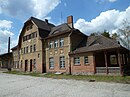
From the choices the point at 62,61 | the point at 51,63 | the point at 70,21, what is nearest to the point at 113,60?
the point at 62,61

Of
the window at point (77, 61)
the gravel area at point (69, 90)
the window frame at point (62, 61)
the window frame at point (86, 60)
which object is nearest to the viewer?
the gravel area at point (69, 90)

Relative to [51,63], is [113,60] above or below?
above

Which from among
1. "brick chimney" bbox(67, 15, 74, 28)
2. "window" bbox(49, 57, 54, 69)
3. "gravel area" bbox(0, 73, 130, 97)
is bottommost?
"gravel area" bbox(0, 73, 130, 97)

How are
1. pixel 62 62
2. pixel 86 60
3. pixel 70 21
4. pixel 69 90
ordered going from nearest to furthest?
pixel 69 90 → pixel 86 60 → pixel 62 62 → pixel 70 21

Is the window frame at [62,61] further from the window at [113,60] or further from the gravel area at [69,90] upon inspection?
the gravel area at [69,90]

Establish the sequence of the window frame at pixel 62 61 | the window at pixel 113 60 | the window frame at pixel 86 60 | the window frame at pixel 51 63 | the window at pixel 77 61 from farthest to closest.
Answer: the window at pixel 113 60
the window frame at pixel 51 63
the window frame at pixel 62 61
the window at pixel 77 61
the window frame at pixel 86 60

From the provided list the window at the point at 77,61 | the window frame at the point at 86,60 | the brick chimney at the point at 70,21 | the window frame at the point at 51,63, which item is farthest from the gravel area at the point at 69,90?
the brick chimney at the point at 70,21

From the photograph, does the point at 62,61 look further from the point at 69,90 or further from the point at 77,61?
the point at 69,90

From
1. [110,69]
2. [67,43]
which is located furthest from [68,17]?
[110,69]

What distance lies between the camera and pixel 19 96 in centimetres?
897

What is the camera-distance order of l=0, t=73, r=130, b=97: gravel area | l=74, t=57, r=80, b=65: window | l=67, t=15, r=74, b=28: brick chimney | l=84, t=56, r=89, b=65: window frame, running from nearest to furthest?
l=0, t=73, r=130, b=97: gravel area < l=84, t=56, r=89, b=65: window frame < l=74, t=57, r=80, b=65: window < l=67, t=15, r=74, b=28: brick chimney

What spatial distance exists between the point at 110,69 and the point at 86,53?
4257 millimetres

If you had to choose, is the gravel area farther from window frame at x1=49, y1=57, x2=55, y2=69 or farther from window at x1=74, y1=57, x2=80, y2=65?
window frame at x1=49, y1=57, x2=55, y2=69

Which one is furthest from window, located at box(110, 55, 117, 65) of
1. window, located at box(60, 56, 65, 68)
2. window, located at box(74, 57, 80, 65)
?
window, located at box(60, 56, 65, 68)
